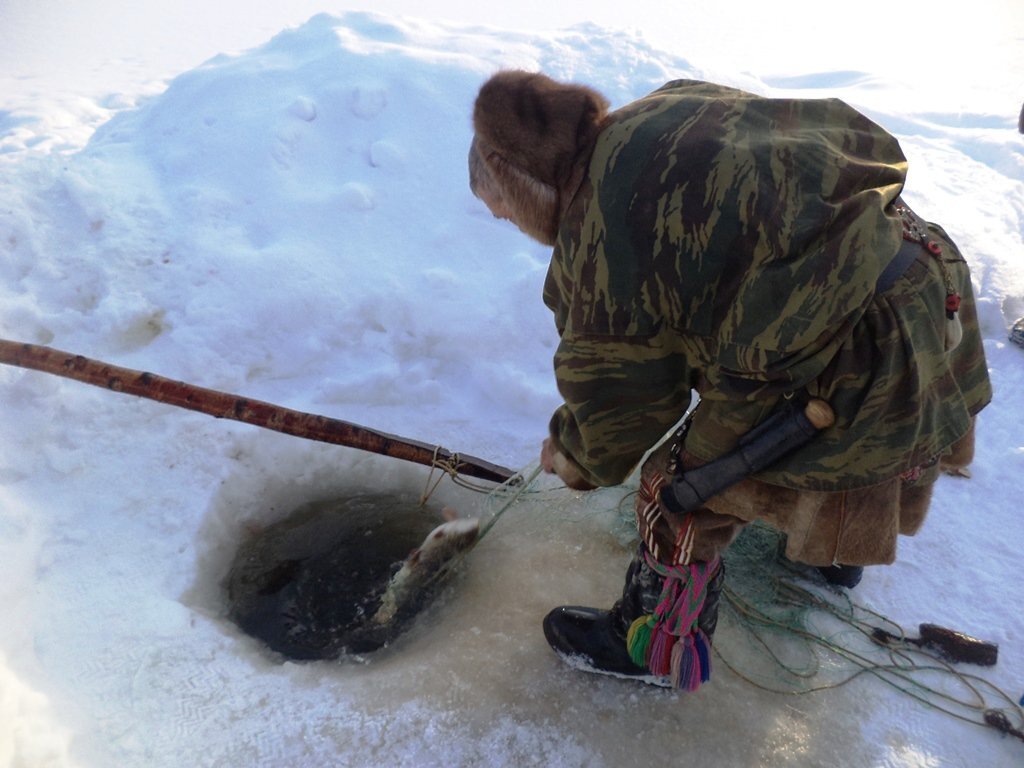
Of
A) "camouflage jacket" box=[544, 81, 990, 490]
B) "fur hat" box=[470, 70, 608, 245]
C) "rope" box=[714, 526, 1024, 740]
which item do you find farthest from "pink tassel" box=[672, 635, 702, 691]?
"fur hat" box=[470, 70, 608, 245]

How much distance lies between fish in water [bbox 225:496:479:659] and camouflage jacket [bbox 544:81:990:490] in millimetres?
1255

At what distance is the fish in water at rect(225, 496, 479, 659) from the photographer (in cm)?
249

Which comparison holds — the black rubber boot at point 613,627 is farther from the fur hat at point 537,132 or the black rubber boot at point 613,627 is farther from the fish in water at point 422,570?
the fur hat at point 537,132

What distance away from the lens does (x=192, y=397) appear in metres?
2.62

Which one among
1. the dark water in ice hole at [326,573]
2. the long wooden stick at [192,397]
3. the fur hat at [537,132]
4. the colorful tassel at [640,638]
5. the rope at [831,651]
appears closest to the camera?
the fur hat at [537,132]

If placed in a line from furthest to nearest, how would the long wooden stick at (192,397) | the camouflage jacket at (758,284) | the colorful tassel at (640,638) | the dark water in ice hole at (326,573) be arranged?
the long wooden stick at (192,397), the dark water in ice hole at (326,573), the colorful tassel at (640,638), the camouflage jacket at (758,284)

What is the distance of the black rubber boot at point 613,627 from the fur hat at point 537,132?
109 cm

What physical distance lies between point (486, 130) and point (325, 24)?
4880mm

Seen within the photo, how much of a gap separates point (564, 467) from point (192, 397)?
150 cm

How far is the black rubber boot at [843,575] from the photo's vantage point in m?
2.53

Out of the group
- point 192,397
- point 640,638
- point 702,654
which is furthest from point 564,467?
point 192,397

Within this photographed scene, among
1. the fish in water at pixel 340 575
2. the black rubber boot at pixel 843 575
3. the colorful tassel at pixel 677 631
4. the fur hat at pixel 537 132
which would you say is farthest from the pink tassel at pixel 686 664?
the fur hat at pixel 537 132

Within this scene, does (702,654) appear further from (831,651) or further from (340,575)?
(340,575)

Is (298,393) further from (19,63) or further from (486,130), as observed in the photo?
(19,63)
